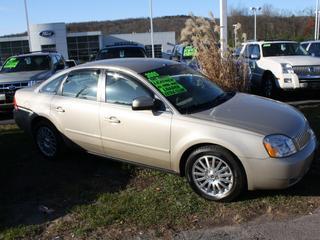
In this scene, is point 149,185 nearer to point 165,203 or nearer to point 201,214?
point 165,203

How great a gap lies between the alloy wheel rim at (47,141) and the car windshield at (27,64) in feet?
18.9

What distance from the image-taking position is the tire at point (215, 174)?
502 centimetres

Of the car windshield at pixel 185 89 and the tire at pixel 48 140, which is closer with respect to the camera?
the car windshield at pixel 185 89

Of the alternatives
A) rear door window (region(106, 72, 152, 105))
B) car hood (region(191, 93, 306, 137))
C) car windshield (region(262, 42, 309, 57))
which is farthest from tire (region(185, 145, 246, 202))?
car windshield (region(262, 42, 309, 57))

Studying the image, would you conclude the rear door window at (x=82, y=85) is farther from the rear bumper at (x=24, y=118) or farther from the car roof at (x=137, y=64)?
the rear bumper at (x=24, y=118)

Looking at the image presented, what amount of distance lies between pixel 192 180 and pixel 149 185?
706mm

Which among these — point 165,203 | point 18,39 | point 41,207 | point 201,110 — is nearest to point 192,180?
point 165,203

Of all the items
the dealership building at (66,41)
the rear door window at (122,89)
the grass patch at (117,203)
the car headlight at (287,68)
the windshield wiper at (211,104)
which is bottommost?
the dealership building at (66,41)

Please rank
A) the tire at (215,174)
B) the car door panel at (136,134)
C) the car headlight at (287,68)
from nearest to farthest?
1. the tire at (215,174)
2. the car door panel at (136,134)
3. the car headlight at (287,68)

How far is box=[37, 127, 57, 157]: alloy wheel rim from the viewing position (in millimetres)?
7020

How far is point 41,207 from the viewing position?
5336 mm

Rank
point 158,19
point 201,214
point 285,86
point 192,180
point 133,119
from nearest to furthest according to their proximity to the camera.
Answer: point 201,214 → point 192,180 → point 133,119 → point 285,86 → point 158,19

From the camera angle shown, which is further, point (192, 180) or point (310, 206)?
point (192, 180)

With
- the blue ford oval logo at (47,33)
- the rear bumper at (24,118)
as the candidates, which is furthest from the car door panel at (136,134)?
the blue ford oval logo at (47,33)
